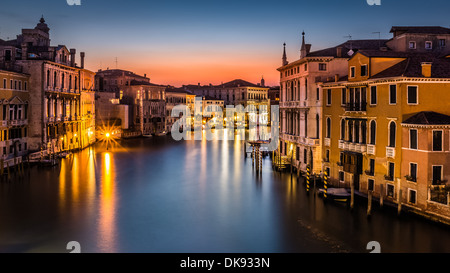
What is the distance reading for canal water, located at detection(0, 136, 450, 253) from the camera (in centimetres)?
1018

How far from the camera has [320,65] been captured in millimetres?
18703

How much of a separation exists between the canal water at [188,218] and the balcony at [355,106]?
11.0 feet

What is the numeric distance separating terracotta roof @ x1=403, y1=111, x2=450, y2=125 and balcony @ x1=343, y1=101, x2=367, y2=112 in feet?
6.79

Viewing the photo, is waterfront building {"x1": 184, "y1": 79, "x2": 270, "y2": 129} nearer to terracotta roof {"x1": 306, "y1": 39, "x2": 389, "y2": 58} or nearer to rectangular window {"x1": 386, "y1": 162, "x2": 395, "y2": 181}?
terracotta roof {"x1": 306, "y1": 39, "x2": 389, "y2": 58}

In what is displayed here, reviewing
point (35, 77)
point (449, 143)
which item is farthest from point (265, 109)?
point (449, 143)

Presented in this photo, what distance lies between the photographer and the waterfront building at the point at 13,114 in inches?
810

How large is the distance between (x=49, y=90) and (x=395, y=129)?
2006 cm

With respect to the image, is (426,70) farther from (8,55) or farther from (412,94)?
(8,55)

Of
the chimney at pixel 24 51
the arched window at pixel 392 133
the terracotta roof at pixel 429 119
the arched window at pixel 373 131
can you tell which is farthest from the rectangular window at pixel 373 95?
the chimney at pixel 24 51

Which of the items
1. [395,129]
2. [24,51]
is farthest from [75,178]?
[395,129]
